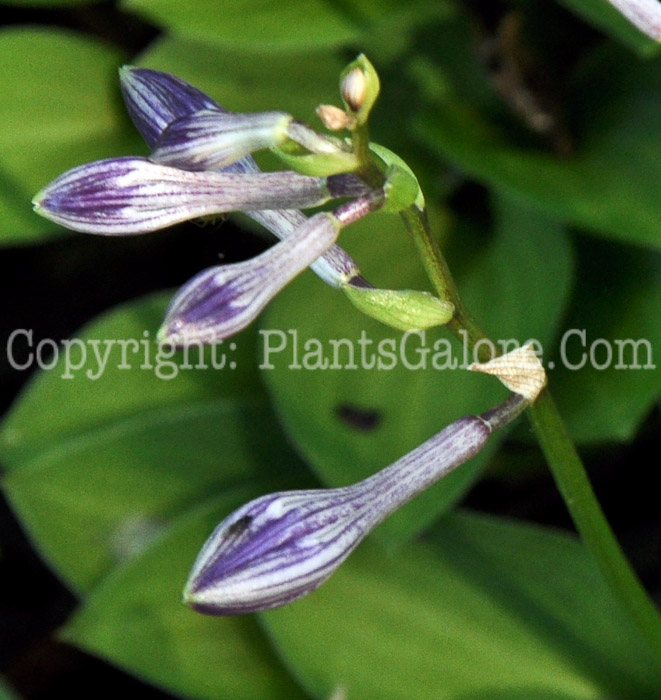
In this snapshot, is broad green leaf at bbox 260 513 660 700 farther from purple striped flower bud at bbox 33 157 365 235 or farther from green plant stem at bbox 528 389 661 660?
purple striped flower bud at bbox 33 157 365 235

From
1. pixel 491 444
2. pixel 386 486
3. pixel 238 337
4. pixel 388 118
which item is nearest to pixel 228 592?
pixel 386 486

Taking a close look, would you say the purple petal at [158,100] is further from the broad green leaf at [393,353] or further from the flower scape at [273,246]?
the broad green leaf at [393,353]

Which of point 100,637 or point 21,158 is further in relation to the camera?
point 21,158

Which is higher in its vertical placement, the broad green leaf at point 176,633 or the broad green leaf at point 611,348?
the broad green leaf at point 611,348

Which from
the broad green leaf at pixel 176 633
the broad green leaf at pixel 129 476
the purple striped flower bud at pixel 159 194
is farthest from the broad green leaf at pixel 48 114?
the purple striped flower bud at pixel 159 194

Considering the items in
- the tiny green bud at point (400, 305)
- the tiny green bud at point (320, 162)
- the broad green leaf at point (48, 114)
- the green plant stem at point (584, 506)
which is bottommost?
the broad green leaf at point (48, 114)

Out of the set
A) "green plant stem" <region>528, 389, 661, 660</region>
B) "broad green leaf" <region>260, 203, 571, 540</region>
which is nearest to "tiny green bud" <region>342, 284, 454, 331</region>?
"green plant stem" <region>528, 389, 661, 660</region>

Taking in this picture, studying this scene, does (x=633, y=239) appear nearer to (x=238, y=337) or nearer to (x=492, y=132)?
(x=492, y=132)

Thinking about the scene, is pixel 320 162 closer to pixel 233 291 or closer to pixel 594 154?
pixel 233 291
